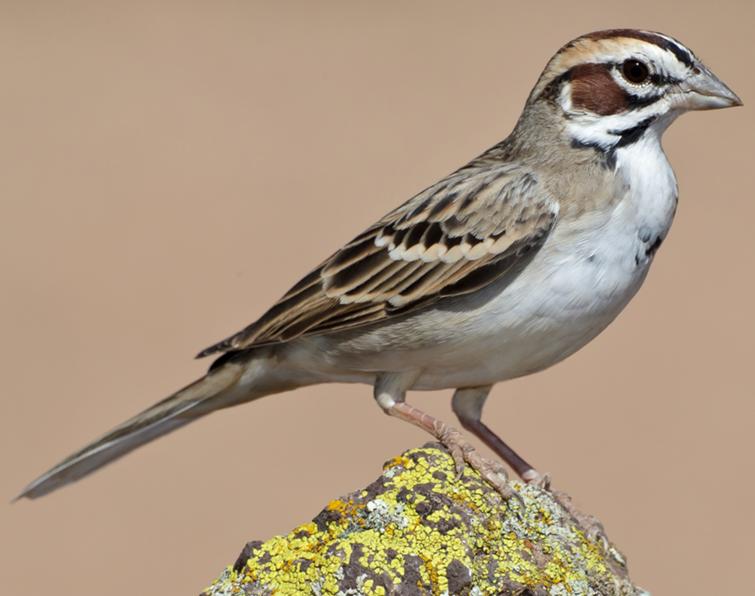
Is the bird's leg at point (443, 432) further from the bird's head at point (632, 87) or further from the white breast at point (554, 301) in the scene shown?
the bird's head at point (632, 87)

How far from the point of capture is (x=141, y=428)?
643cm

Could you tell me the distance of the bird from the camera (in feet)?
18.2

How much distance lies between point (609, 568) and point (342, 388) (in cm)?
814

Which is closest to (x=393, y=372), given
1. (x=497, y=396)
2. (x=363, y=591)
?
(x=363, y=591)

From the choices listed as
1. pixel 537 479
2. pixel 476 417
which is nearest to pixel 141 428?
pixel 476 417

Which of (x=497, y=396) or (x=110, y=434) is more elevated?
(x=497, y=396)

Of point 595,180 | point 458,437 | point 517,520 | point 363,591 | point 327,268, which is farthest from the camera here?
point 327,268

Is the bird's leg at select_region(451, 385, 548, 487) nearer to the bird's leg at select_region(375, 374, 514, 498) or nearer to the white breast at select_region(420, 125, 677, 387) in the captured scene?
the bird's leg at select_region(375, 374, 514, 498)

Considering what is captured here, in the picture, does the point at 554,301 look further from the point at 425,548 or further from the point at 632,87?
the point at 425,548

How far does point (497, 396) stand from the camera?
42.0 ft

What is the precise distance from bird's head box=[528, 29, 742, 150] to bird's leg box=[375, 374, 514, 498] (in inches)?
51.3

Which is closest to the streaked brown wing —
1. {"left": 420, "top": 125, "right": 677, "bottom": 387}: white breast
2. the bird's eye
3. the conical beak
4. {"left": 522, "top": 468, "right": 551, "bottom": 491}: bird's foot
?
{"left": 420, "top": 125, "right": 677, "bottom": 387}: white breast

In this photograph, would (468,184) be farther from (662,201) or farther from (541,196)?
(662,201)

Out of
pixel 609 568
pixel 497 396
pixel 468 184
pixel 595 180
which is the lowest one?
pixel 609 568
